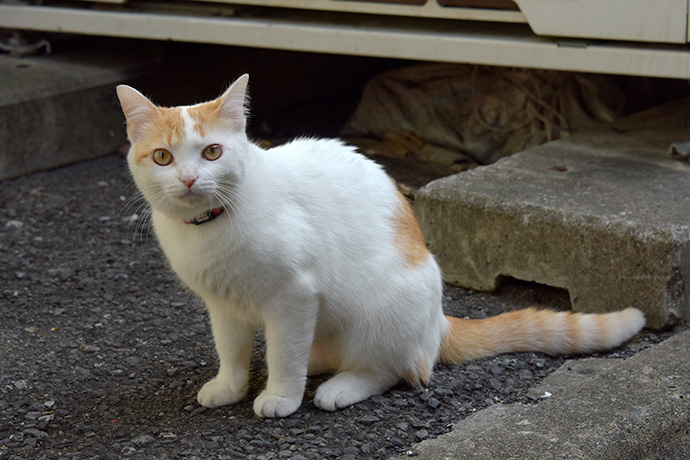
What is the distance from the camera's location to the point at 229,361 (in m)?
2.48

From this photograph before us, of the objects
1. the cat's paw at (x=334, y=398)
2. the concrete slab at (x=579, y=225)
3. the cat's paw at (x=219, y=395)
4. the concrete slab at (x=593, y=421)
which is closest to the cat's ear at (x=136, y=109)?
the cat's paw at (x=219, y=395)

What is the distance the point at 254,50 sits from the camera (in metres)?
5.47

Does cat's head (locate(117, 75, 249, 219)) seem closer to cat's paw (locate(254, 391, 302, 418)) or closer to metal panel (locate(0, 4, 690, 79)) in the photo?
cat's paw (locate(254, 391, 302, 418))

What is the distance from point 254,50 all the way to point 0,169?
1.81 m

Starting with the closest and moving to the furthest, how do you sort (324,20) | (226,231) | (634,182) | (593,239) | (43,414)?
1. (226,231)
2. (43,414)
3. (593,239)
4. (634,182)
5. (324,20)

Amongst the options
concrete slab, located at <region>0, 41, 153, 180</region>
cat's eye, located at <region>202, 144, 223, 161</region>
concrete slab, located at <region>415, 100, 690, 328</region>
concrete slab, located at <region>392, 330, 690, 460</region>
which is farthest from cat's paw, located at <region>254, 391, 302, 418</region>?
concrete slab, located at <region>0, 41, 153, 180</region>

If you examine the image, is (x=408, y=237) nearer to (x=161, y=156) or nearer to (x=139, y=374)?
(x=161, y=156)

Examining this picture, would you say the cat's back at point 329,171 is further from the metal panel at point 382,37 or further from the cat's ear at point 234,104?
the metal panel at point 382,37

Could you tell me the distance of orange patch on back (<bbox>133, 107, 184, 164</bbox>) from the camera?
2.12 metres

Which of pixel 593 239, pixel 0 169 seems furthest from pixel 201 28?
pixel 593 239

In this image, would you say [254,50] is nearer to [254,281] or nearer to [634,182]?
[634,182]

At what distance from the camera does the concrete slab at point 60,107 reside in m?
4.48

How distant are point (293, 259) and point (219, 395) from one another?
506 millimetres

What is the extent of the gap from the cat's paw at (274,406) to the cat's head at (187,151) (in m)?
0.57
